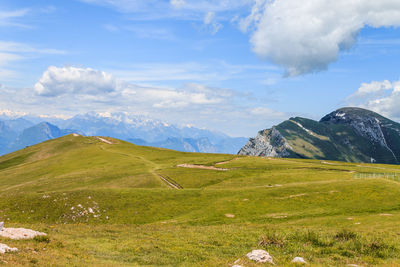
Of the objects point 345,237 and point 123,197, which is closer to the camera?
point 345,237

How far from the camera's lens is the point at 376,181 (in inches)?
2825

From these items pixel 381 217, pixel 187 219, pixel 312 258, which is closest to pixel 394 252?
pixel 312 258

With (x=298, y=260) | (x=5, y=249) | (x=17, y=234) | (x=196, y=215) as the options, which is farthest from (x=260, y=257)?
(x=196, y=215)

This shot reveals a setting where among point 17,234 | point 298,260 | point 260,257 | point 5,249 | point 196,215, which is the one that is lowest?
point 196,215

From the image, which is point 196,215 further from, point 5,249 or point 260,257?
point 5,249

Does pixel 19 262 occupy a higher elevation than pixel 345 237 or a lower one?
higher

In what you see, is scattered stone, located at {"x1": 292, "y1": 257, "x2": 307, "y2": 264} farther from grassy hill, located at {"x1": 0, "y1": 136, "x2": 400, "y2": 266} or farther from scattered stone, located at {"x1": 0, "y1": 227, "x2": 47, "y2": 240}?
scattered stone, located at {"x1": 0, "y1": 227, "x2": 47, "y2": 240}

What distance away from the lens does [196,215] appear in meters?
54.8

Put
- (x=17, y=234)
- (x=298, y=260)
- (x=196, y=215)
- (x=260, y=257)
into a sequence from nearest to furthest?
(x=298, y=260) < (x=260, y=257) < (x=17, y=234) < (x=196, y=215)

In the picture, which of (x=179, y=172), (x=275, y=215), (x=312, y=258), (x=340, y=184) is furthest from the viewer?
(x=179, y=172)

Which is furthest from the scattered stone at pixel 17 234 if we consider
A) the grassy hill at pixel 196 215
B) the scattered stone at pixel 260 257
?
the scattered stone at pixel 260 257

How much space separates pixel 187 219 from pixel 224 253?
88.3ft

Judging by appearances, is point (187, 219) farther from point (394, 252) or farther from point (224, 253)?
point (394, 252)

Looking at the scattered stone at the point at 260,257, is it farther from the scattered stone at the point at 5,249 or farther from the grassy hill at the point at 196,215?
the scattered stone at the point at 5,249
